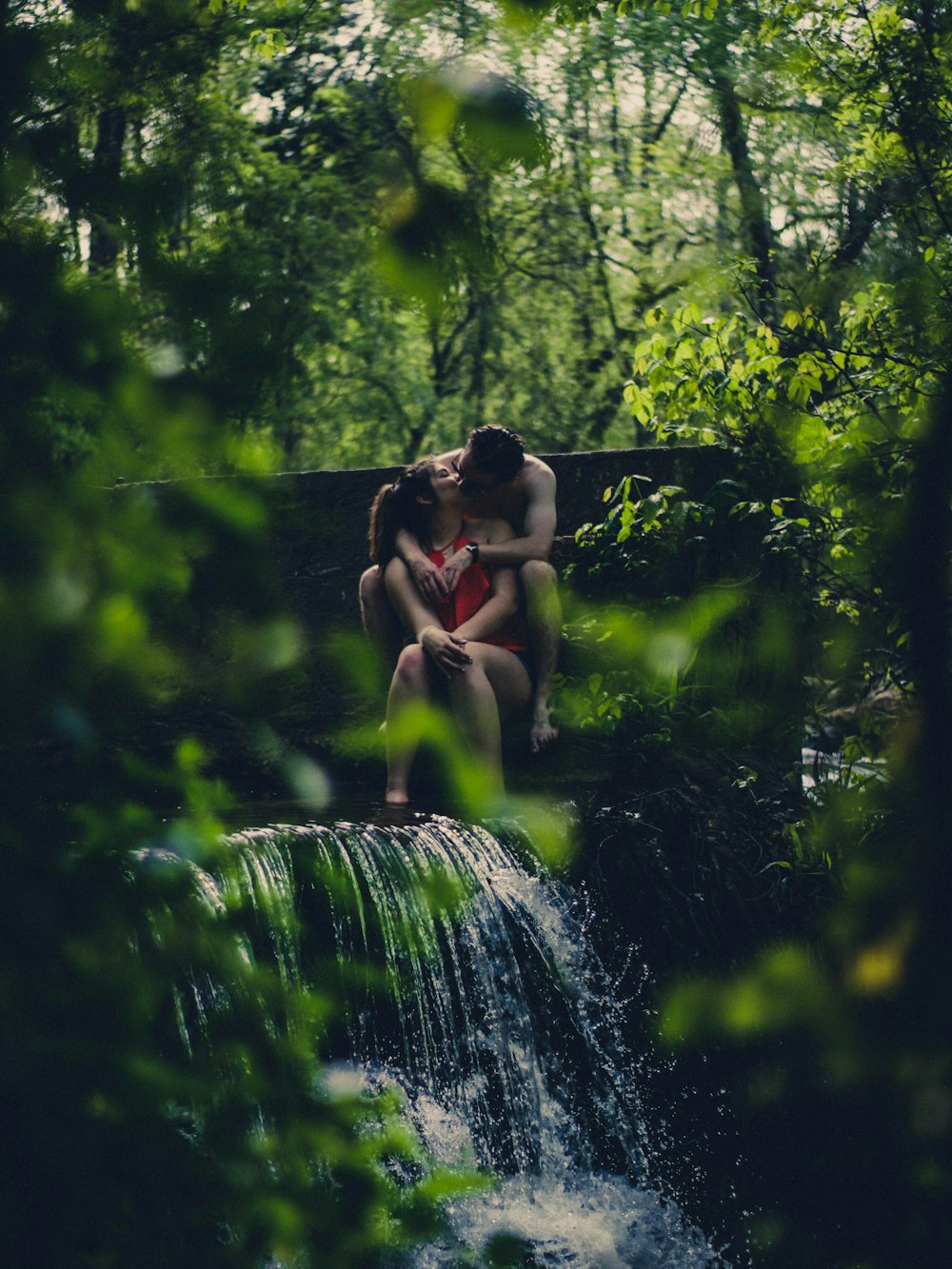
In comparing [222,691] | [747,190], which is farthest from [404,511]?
[747,190]

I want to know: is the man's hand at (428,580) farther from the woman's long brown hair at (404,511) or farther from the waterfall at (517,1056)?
the waterfall at (517,1056)

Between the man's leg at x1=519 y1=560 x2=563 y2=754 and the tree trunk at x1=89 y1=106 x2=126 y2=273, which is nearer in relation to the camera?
the tree trunk at x1=89 y1=106 x2=126 y2=273

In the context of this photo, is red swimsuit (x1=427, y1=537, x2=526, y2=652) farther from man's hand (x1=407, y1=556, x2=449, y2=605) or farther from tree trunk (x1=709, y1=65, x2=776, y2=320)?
tree trunk (x1=709, y1=65, x2=776, y2=320)

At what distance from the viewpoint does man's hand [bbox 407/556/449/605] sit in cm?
481

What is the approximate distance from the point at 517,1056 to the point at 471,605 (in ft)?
5.88

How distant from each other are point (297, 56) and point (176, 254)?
833 centimetres

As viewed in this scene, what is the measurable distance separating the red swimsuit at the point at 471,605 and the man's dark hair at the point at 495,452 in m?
0.36

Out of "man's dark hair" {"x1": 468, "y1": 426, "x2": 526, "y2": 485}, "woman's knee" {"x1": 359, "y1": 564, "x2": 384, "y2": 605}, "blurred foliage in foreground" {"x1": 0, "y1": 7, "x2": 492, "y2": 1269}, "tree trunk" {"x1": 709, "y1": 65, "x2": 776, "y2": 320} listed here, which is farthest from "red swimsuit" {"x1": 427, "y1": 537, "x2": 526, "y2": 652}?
"tree trunk" {"x1": 709, "y1": 65, "x2": 776, "y2": 320}

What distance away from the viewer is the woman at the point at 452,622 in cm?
456

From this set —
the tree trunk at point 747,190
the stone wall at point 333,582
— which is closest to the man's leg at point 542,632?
the stone wall at point 333,582

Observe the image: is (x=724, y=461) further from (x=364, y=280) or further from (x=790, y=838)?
(x=364, y=280)

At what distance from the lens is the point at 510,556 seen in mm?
4910

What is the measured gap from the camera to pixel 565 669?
5.33 meters

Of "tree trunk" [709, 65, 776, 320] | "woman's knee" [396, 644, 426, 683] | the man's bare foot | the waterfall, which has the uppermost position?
"tree trunk" [709, 65, 776, 320]
